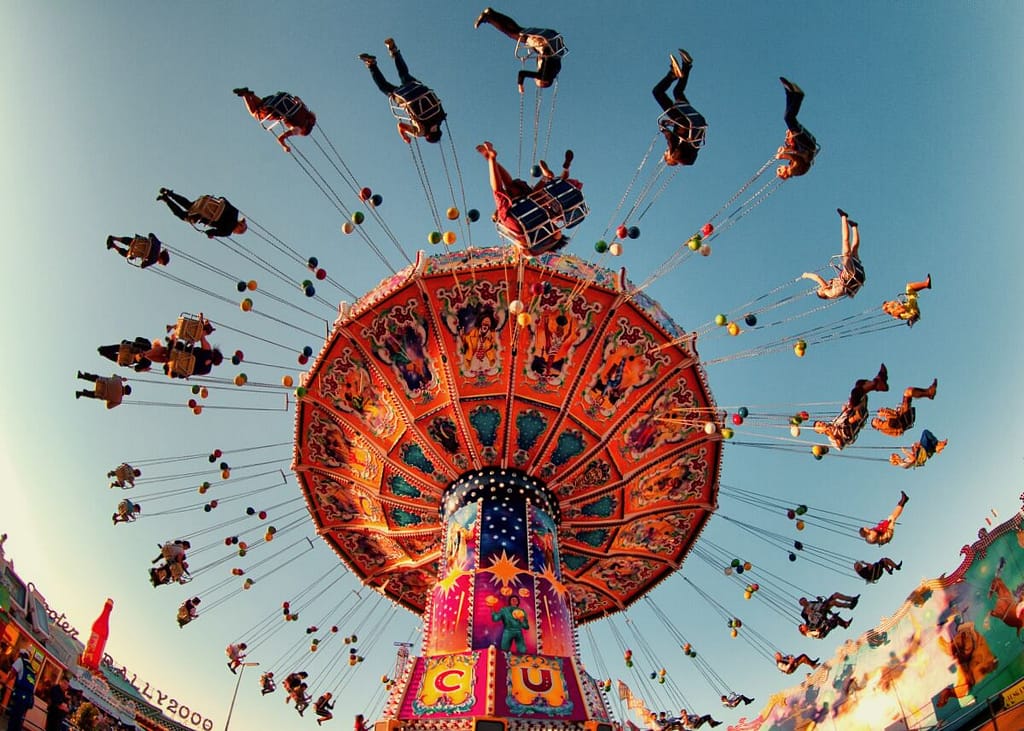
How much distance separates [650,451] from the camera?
14977mm

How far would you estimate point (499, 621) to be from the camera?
12.2 metres

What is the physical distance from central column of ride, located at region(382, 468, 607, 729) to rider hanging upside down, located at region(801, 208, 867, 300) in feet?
21.5

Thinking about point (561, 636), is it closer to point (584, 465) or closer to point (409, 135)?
point (584, 465)

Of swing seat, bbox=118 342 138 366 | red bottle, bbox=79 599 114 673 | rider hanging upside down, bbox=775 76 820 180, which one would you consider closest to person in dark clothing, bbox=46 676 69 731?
red bottle, bbox=79 599 114 673

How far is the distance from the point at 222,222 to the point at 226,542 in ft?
25.7

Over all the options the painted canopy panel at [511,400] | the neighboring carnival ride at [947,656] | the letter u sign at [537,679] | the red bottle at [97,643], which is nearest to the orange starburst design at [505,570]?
the letter u sign at [537,679]

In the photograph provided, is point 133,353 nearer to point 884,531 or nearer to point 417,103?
point 417,103

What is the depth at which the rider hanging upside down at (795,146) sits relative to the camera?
10.3 meters

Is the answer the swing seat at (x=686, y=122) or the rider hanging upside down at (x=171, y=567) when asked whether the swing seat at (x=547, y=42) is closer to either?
the swing seat at (x=686, y=122)

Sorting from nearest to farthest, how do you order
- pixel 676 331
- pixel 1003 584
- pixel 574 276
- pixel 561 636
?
pixel 561 636, pixel 574 276, pixel 676 331, pixel 1003 584

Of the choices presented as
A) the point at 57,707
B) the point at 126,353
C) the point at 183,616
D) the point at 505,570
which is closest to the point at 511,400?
the point at 505,570

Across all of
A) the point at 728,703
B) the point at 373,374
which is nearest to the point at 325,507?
the point at 373,374

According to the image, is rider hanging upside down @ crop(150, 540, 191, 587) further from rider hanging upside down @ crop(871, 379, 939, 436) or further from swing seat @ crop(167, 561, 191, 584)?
rider hanging upside down @ crop(871, 379, 939, 436)

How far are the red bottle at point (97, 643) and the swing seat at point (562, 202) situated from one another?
1871 centimetres
